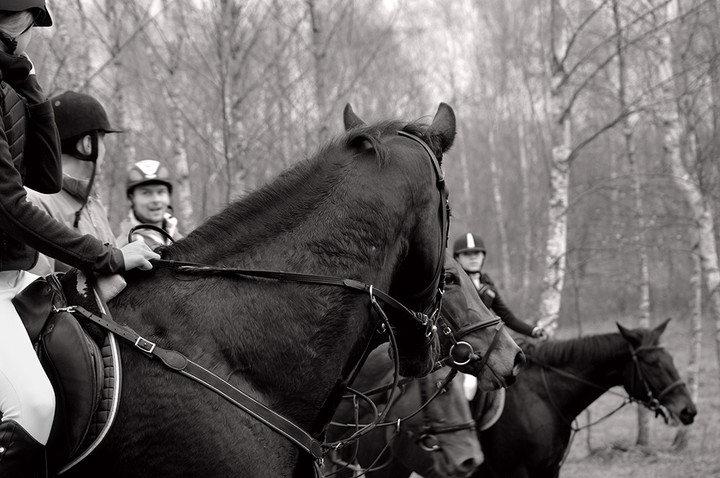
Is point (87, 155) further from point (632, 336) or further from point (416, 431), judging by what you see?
point (632, 336)

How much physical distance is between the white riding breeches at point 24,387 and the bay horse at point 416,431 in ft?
9.35

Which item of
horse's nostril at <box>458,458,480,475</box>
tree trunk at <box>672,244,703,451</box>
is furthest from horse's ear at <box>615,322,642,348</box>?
tree trunk at <box>672,244,703,451</box>

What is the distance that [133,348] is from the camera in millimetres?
2564

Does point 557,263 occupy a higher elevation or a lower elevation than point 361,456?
higher

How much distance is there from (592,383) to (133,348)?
5972 mm

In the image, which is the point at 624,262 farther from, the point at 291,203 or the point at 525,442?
the point at 291,203

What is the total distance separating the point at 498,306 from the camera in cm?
905

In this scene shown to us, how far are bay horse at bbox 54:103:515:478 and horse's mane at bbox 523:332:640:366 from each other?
4896mm

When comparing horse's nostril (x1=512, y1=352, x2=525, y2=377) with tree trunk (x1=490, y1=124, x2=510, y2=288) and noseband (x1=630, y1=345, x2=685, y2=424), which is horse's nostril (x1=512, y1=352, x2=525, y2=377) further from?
tree trunk (x1=490, y1=124, x2=510, y2=288)

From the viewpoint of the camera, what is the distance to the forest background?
9.95m

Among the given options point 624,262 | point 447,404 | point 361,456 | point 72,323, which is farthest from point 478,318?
point 624,262

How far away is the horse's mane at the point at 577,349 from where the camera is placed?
7637mm

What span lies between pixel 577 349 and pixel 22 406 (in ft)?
20.6

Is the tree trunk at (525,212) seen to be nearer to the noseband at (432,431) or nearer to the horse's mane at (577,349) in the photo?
the horse's mane at (577,349)
